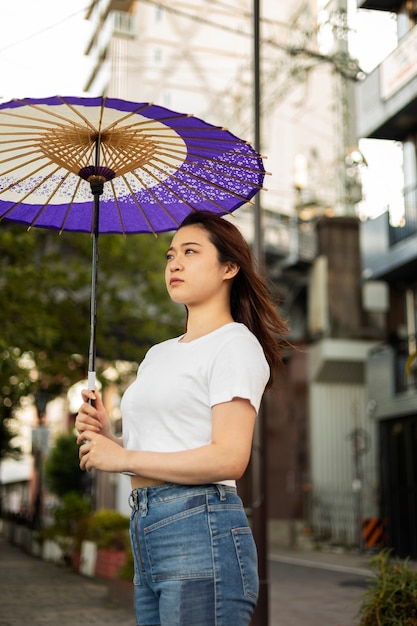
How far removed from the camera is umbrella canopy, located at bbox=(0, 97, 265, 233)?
3633mm

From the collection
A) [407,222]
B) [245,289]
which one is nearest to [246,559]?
[245,289]

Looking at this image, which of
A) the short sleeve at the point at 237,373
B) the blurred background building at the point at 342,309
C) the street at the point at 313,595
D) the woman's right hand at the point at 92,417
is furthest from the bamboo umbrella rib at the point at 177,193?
the blurred background building at the point at 342,309

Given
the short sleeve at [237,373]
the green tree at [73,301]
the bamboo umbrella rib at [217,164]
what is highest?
the green tree at [73,301]

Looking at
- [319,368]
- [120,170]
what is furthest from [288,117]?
[120,170]

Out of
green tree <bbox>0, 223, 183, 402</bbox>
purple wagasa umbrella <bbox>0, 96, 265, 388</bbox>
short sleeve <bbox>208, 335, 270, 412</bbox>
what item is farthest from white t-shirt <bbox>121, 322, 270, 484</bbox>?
green tree <bbox>0, 223, 183, 402</bbox>

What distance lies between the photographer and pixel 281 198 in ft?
165

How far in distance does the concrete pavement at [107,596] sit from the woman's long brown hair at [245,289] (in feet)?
18.5

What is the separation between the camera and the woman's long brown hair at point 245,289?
324 centimetres

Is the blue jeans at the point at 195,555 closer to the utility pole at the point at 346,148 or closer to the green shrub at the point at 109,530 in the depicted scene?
the green shrub at the point at 109,530

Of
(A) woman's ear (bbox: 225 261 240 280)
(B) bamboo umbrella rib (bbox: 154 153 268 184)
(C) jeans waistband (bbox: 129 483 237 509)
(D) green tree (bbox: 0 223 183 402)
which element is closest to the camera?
(C) jeans waistband (bbox: 129 483 237 509)

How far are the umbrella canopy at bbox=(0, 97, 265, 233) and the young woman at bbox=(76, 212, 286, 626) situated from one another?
0.82 metres

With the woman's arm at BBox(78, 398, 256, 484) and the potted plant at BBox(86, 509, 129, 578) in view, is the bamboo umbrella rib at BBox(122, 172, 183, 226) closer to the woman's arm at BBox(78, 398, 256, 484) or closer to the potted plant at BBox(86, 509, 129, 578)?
the woman's arm at BBox(78, 398, 256, 484)

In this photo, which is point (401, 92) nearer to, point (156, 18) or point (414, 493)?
point (414, 493)

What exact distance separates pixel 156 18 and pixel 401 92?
34611mm
